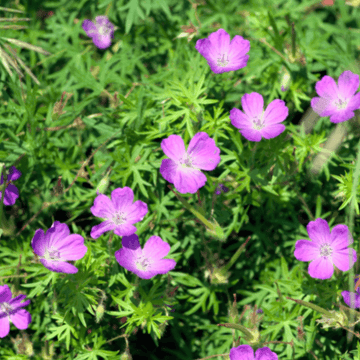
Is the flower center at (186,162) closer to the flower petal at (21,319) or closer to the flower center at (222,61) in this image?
the flower center at (222,61)

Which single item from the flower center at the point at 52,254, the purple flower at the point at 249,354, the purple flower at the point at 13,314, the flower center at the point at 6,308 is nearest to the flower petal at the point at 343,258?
the purple flower at the point at 249,354

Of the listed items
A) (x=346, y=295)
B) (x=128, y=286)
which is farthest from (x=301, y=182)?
(x=128, y=286)

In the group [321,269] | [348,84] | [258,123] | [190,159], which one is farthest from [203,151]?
[348,84]

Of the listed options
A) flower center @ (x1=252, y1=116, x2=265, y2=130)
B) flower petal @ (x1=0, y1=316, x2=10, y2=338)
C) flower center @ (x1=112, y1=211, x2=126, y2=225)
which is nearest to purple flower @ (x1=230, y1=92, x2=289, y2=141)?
flower center @ (x1=252, y1=116, x2=265, y2=130)

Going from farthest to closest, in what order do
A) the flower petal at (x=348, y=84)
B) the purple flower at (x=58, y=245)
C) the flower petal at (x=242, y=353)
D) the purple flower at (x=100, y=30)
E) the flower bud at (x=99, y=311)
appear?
the purple flower at (x=100, y=30), the flower petal at (x=348, y=84), the flower bud at (x=99, y=311), the purple flower at (x=58, y=245), the flower petal at (x=242, y=353)

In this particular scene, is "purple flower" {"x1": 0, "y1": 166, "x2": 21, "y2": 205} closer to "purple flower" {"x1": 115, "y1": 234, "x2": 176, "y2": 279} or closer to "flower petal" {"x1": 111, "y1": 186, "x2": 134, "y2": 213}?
"flower petal" {"x1": 111, "y1": 186, "x2": 134, "y2": 213}
